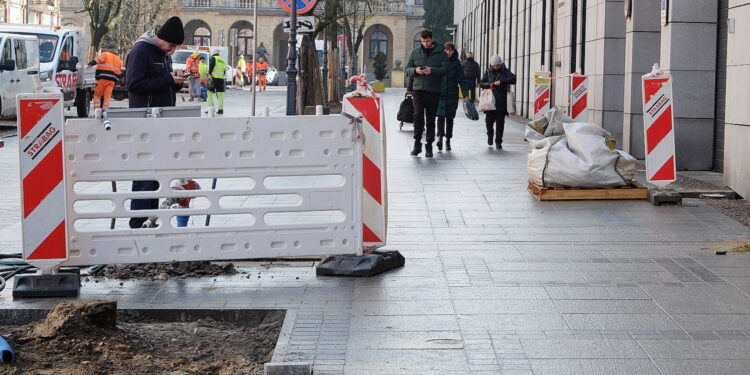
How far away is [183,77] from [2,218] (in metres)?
2.15

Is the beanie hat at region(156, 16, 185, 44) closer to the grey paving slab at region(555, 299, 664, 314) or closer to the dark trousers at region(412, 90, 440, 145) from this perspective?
the grey paving slab at region(555, 299, 664, 314)

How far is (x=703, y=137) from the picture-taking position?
15.9m

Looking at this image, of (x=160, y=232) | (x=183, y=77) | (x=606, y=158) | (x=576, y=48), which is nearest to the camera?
(x=160, y=232)

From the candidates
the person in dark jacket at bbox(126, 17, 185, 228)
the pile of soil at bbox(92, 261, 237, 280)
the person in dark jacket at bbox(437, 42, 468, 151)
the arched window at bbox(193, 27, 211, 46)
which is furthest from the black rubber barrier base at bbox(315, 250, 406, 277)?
the arched window at bbox(193, 27, 211, 46)

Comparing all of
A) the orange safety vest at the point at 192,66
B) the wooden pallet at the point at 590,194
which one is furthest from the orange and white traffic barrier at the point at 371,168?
the orange safety vest at the point at 192,66

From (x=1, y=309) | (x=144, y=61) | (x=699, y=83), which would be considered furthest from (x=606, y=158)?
(x=1, y=309)

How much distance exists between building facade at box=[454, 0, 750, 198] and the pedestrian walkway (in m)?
1.76

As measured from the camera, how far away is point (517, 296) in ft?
23.7

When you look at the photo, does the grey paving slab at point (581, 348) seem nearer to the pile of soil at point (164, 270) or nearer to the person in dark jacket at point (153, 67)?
the pile of soil at point (164, 270)

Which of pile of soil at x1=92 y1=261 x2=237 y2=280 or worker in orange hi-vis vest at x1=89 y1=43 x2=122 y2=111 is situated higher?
worker in orange hi-vis vest at x1=89 y1=43 x2=122 y2=111

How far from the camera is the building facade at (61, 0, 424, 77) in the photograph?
94938mm

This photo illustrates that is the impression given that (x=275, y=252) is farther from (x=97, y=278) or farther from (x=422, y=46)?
(x=422, y=46)

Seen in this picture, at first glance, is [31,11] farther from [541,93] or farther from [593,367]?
[593,367]

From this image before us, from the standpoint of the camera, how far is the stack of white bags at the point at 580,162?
1244cm
